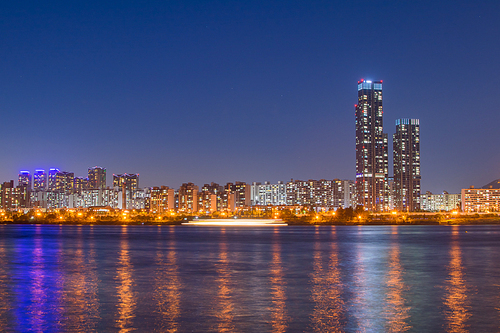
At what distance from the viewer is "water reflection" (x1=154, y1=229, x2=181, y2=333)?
15379 mm

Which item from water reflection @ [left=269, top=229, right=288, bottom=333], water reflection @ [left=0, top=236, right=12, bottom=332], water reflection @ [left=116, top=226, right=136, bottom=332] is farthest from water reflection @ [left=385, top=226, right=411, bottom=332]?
water reflection @ [left=0, top=236, right=12, bottom=332]

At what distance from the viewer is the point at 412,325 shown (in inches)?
608

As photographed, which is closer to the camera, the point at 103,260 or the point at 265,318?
the point at 265,318

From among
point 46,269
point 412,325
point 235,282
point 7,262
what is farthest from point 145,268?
point 412,325

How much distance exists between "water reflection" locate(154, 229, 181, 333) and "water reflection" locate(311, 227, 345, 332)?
4.51 meters

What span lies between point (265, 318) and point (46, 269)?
71.8 feet

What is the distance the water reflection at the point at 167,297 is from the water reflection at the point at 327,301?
4.51m

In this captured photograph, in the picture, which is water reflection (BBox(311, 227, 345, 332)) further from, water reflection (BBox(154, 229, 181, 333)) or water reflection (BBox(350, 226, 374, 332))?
water reflection (BBox(154, 229, 181, 333))

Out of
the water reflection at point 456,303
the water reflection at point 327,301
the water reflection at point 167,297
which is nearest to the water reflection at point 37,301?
the water reflection at point 167,297

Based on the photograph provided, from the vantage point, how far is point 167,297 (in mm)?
20750

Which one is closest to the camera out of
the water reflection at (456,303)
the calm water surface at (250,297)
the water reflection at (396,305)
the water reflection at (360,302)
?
the water reflection at (396,305)

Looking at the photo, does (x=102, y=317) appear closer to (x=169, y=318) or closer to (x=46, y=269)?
(x=169, y=318)

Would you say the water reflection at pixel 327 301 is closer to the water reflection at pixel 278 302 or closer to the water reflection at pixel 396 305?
the water reflection at pixel 278 302

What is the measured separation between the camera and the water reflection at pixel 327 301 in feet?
50.7
